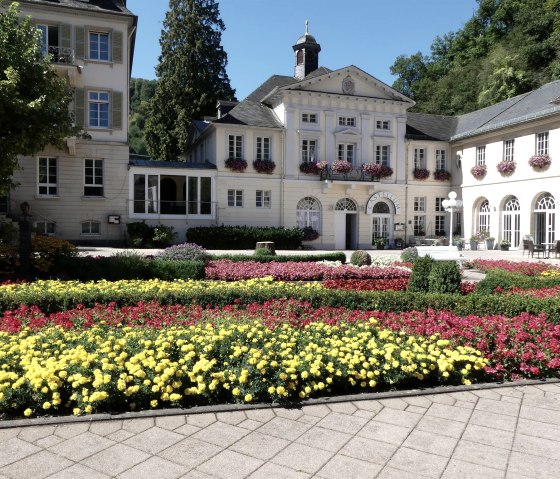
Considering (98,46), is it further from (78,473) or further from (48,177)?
(78,473)

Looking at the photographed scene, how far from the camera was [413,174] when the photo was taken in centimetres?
3291

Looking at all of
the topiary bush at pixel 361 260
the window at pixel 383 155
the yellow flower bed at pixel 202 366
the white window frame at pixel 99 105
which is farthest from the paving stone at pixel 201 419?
the window at pixel 383 155

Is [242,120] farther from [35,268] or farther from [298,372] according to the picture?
[298,372]

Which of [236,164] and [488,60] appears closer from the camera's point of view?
[236,164]

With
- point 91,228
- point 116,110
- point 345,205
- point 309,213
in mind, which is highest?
point 116,110

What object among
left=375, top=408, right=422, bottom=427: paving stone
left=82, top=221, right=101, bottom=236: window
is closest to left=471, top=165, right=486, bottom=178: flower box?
left=82, top=221, right=101, bottom=236: window

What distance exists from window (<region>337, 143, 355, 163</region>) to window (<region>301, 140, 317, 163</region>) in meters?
1.56

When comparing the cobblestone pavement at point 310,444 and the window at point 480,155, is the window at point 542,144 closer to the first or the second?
the window at point 480,155

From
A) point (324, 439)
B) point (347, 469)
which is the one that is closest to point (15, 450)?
point (324, 439)

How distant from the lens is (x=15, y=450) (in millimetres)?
3668

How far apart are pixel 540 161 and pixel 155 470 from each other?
27700mm

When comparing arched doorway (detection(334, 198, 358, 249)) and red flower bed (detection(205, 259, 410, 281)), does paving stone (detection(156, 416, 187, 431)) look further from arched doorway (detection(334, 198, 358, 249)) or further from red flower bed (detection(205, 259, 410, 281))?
arched doorway (detection(334, 198, 358, 249))

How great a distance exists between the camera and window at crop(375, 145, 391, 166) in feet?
105

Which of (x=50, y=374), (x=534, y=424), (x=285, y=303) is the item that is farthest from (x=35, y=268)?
(x=534, y=424)
